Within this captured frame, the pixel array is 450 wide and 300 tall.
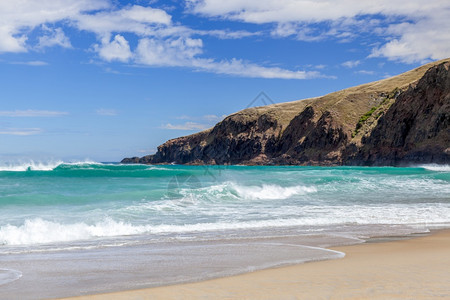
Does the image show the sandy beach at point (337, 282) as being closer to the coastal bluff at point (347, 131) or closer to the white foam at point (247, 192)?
the white foam at point (247, 192)

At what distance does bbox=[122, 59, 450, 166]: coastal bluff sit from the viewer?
250ft

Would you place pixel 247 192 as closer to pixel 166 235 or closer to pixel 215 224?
pixel 215 224

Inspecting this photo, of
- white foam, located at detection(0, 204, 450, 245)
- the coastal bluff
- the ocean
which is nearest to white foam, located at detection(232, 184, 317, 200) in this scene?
the ocean

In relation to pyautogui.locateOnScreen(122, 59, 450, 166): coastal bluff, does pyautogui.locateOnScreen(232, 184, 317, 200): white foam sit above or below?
below

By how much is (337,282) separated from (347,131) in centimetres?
9781

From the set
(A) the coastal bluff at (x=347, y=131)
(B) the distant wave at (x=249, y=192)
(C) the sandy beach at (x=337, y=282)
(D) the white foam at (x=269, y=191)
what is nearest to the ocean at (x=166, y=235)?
(B) the distant wave at (x=249, y=192)

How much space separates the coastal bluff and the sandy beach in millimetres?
69334

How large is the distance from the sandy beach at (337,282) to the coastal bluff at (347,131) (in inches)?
2730

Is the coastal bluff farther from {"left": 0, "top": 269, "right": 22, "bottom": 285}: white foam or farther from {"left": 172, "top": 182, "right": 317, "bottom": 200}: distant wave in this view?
{"left": 0, "top": 269, "right": 22, "bottom": 285}: white foam

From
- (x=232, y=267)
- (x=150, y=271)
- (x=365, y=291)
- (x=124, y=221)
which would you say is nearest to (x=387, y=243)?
(x=232, y=267)

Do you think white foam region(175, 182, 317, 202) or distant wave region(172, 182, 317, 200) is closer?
white foam region(175, 182, 317, 202)

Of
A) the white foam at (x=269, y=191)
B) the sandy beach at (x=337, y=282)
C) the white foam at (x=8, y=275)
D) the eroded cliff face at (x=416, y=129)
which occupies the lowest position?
the white foam at (x=269, y=191)

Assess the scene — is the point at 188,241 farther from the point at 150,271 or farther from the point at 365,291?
the point at 365,291

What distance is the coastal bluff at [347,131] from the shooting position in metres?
76.2
